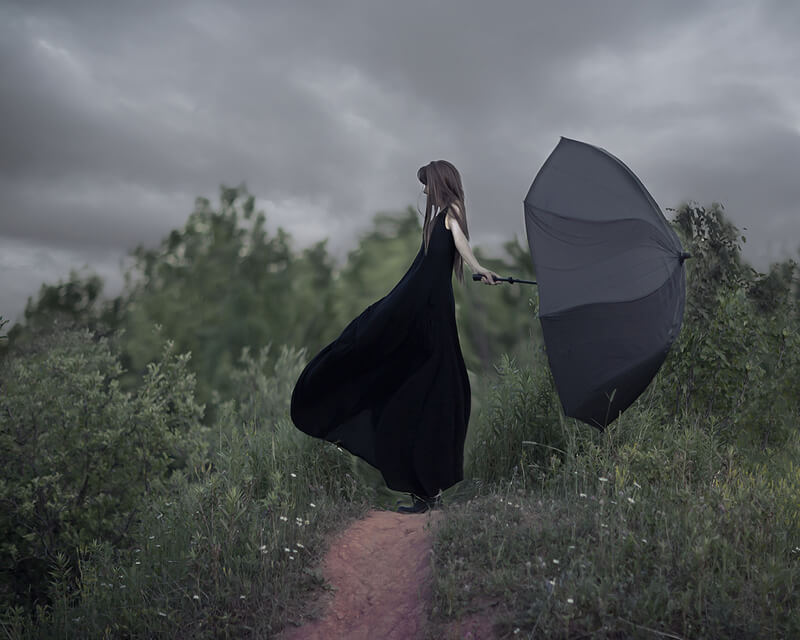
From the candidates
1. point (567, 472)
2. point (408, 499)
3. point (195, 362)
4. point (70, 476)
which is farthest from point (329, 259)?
point (567, 472)

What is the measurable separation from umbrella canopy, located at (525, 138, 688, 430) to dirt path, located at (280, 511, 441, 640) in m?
1.32

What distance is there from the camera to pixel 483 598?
3.47 meters

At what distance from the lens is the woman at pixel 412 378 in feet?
16.1

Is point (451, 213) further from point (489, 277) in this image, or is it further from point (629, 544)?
point (629, 544)

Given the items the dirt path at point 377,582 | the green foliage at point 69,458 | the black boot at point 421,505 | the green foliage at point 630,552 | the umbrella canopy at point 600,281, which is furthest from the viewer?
the green foliage at point 69,458

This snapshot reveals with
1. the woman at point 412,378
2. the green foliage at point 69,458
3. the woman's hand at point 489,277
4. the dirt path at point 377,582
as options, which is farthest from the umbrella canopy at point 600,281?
the green foliage at point 69,458

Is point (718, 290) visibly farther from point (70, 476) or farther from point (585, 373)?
point (70, 476)

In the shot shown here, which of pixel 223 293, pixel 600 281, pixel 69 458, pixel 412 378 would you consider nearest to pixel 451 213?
pixel 412 378

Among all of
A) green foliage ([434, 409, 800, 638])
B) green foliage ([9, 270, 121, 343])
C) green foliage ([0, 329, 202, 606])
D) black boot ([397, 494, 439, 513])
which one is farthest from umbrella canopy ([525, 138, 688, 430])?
green foliage ([9, 270, 121, 343])

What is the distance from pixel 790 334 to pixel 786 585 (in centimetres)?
373

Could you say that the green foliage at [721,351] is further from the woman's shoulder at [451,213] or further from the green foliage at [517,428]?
the woman's shoulder at [451,213]

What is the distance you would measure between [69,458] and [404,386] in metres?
4.36

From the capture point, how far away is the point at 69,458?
7.23 meters

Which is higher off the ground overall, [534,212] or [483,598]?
[534,212]
